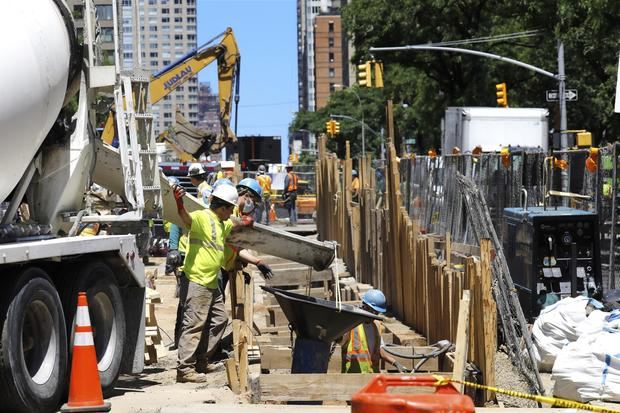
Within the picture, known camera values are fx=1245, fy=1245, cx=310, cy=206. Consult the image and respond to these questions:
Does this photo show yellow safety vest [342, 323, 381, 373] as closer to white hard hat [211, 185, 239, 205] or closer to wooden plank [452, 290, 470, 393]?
wooden plank [452, 290, 470, 393]

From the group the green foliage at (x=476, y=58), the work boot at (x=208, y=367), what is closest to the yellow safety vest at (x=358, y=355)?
the work boot at (x=208, y=367)

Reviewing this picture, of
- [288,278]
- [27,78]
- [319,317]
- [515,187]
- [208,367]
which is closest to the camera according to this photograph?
[27,78]

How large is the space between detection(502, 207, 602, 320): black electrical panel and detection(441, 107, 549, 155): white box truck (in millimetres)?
13327

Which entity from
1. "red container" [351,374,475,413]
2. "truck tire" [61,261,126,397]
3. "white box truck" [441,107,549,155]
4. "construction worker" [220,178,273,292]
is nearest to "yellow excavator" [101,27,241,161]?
"white box truck" [441,107,549,155]

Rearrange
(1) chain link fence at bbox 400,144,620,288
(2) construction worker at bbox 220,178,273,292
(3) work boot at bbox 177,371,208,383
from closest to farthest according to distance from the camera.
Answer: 1. (3) work boot at bbox 177,371,208,383
2. (2) construction worker at bbox 220,178,273,292
3. (1) chain link fence at bbox 400,144,620,288

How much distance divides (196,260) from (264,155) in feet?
162

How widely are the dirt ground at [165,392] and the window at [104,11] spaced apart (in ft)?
9.99

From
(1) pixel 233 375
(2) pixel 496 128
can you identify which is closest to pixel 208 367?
(1) pixel 233 375

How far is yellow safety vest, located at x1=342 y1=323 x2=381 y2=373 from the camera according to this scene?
9.48 meters

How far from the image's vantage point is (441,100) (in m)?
51.2

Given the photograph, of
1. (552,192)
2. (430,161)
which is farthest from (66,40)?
(430,161)

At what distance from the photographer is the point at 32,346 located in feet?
28.7

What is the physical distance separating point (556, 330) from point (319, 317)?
3.67 m

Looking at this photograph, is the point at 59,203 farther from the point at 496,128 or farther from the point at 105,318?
the point at 496,128
